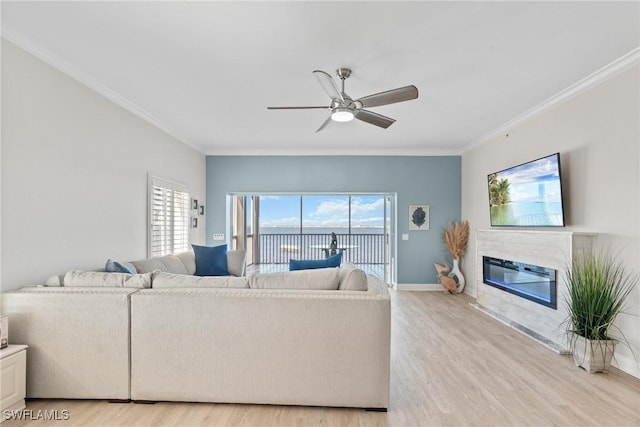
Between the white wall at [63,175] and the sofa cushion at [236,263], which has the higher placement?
the white wall at [63,175]

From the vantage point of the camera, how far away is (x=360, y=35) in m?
2.49

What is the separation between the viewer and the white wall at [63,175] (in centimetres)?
253

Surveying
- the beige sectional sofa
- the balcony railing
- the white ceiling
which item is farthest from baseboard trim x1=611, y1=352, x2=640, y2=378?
the balcony railing

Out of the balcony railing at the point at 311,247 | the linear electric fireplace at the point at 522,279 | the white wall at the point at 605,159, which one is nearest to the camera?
the white wall at the point at 605,159

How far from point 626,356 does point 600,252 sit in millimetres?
905

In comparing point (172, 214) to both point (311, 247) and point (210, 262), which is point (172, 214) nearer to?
point (210, 262)

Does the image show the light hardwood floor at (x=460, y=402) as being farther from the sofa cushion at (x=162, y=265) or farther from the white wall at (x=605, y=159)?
the sofa cushion at (x=162, y=265)

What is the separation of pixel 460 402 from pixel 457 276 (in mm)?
4120

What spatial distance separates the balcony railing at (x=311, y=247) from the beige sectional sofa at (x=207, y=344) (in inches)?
308

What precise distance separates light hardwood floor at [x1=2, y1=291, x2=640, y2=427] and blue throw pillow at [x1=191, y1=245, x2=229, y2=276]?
8.32 feet

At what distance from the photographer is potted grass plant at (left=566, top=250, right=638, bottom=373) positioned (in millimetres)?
2910

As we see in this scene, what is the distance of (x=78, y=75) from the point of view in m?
3.15

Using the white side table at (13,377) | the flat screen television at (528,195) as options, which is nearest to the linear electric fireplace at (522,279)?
the flat screen television at (528,195)

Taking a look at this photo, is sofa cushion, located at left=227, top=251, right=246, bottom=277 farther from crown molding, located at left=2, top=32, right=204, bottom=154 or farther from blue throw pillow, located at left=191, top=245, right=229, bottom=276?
crown molding, located at left=2, top=32, right=204, bottom=154
